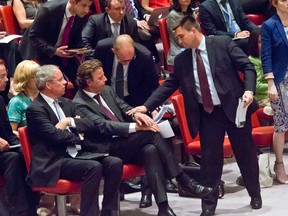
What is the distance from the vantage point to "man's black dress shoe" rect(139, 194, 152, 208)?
259 inches

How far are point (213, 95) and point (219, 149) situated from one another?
0.40 m

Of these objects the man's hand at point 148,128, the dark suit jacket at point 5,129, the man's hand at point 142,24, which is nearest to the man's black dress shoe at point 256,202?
the man's hand at point 148,128

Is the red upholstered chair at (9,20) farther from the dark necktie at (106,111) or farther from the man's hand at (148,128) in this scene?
the man's hand at (148,128)

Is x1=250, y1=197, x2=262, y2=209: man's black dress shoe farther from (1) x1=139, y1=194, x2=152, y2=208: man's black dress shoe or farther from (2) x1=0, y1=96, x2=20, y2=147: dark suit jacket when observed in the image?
(2) x1=0, y1=96, x2=20, y2=147: dark suit jacket

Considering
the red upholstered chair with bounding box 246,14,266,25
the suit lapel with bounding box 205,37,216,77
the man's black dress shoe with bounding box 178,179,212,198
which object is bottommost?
the man's black dress shoe with bounding box 178,179,212,198

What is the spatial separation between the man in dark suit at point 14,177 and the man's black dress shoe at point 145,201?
2.92 ft

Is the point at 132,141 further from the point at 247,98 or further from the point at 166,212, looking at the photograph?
the point at 247,98

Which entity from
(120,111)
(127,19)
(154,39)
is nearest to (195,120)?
(120,111)

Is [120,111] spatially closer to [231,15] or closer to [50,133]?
[50,133]

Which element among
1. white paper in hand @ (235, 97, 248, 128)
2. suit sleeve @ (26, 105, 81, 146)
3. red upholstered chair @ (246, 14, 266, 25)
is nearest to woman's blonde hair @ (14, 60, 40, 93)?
suit sleeve @ (26, 105, 81, 146)

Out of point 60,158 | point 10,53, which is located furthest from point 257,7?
point 60,158

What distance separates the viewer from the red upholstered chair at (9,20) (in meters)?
7.83

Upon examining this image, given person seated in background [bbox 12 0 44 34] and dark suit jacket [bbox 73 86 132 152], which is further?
person seated in background [bbox 12 0 44 34]

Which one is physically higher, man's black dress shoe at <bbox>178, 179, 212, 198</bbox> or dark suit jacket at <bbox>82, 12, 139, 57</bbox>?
dark suit jacket at <bbox>82, 12, 139, 57</bbox>
